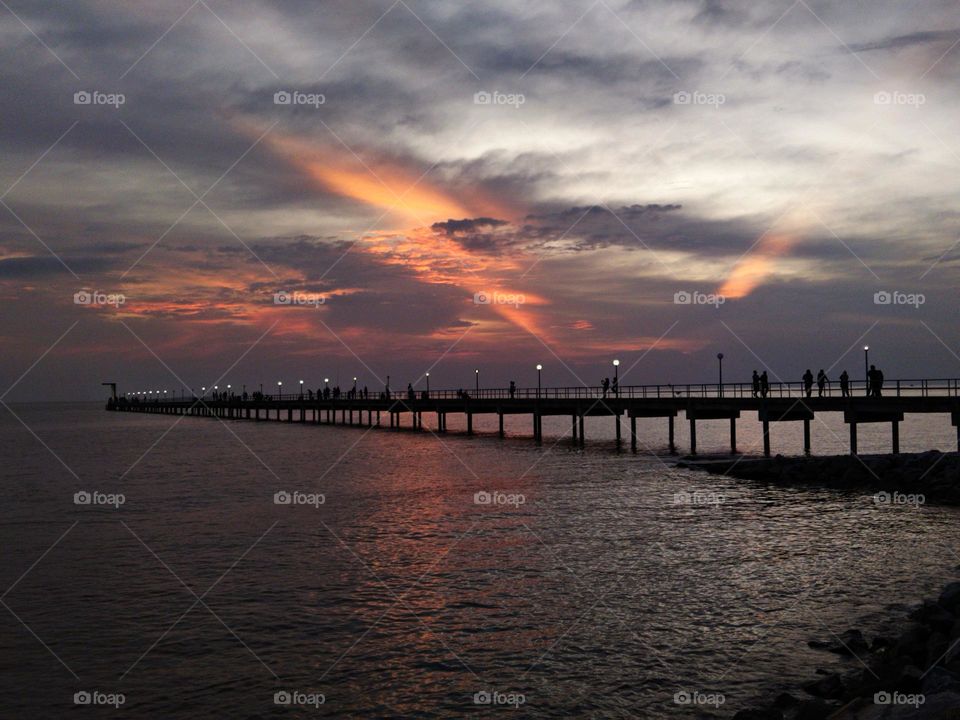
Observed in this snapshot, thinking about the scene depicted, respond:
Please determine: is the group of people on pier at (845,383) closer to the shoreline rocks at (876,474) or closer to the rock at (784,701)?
the shoreline rocks at (876,474)

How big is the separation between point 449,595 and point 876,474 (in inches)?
1014

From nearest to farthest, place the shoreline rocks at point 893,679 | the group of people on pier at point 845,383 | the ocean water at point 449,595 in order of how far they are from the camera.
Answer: the shoreline rocks at point 893,679, the ocean water at point 449,595, the group of people on pier at point 845,383

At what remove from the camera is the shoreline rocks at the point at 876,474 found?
31.8 metres

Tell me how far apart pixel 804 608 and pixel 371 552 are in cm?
1227

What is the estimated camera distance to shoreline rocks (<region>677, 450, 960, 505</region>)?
3178 cm

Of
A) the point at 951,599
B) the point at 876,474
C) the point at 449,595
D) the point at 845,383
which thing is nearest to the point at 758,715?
the point at 951,599

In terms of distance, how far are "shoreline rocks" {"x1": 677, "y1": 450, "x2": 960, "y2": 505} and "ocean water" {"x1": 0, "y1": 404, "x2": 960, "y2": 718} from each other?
2.35 metres

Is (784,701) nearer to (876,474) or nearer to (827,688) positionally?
(827,688)

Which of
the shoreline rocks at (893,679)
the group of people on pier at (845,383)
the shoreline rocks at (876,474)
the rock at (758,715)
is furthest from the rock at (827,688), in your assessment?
the group of people on pier at (845,383)

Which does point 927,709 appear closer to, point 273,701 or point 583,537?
point 273,701

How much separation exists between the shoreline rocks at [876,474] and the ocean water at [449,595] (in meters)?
2.35

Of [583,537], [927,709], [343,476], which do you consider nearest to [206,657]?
[927,709]

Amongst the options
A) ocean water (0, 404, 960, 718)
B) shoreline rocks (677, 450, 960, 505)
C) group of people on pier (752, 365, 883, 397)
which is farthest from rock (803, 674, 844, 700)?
group of people on pier (752, 365, 883, 397)

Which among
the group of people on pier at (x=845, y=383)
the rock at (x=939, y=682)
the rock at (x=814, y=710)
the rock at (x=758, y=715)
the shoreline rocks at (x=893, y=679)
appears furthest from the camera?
the group of people on pier at (x=845, y=383)
